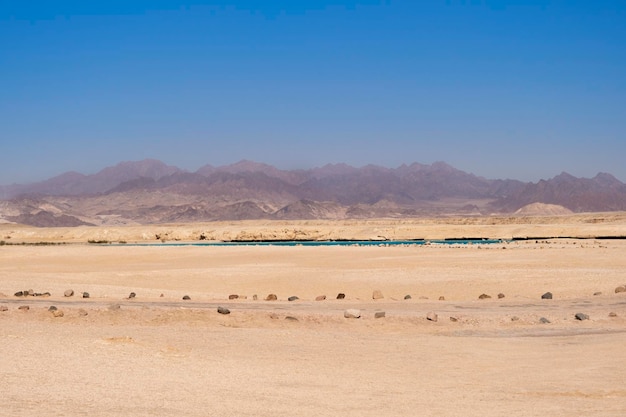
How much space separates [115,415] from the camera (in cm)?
1000

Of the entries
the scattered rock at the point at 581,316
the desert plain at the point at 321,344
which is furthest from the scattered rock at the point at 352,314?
the scattered rock at the point at 581,316

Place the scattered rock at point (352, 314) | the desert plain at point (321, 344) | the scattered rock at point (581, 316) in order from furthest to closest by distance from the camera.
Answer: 1. the scattered rock at point (352, 314)
2. the scattered rock at point (581, 316)
3. the desert plain at point (321, 344)

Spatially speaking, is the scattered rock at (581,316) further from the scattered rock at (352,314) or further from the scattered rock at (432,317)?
the scattered rock at (352,314)

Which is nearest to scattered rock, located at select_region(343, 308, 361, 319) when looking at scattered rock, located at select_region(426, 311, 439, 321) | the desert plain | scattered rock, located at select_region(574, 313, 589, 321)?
the desert plain

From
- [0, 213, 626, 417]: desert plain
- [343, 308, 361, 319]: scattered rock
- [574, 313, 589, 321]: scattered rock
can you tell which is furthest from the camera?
[343, 308, 361, 319]: scattered rock

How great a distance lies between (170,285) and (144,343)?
18.6 meters

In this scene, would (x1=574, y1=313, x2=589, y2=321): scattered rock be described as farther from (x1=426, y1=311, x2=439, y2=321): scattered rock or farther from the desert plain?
(x1=426, y1=311, x2=439, y2=321): scattered rock

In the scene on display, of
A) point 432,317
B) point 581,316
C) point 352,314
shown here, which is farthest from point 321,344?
point 581,316

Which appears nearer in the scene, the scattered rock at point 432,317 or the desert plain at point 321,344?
the desert plain at point 321,344

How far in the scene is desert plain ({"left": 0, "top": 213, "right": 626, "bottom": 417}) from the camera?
11.2 metres

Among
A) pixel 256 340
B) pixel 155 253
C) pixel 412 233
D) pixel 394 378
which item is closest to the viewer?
pixel 394 378

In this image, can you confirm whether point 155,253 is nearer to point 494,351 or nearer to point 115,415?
point 494,351

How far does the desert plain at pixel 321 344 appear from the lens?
11.2 m

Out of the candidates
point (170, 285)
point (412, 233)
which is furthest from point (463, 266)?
point (412, 233)
